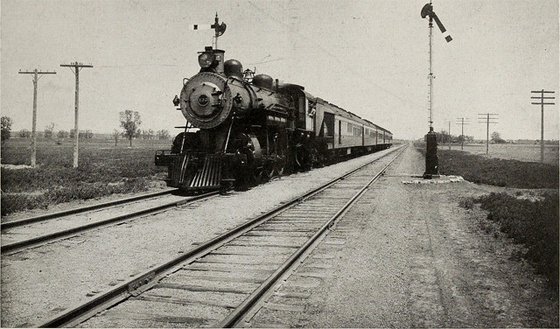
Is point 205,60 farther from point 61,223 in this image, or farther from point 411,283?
point 411,283

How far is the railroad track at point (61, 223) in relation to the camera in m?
6.55

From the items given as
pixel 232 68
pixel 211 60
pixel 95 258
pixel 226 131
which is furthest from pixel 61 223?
pixel 232 68

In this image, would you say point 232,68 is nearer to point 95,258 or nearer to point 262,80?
point 262,80

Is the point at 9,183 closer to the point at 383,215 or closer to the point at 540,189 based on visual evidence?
the point at 383,215

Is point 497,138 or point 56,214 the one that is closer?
point 56,214

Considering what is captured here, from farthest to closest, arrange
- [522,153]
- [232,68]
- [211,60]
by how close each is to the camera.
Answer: [522,153] → [232,68] → [211,60]

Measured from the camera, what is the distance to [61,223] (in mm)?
8273

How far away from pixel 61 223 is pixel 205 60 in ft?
22.0

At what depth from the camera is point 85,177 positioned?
702 inches

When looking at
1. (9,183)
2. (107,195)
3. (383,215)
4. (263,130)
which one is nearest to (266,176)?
(263,130)

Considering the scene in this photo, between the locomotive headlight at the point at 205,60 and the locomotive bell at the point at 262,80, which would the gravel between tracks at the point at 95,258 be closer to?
the locomotive headlight at the point at 205,60

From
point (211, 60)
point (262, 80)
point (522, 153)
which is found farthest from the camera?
point (522, 153)

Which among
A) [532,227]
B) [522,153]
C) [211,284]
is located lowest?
[211,284]

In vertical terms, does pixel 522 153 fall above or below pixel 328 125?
below
